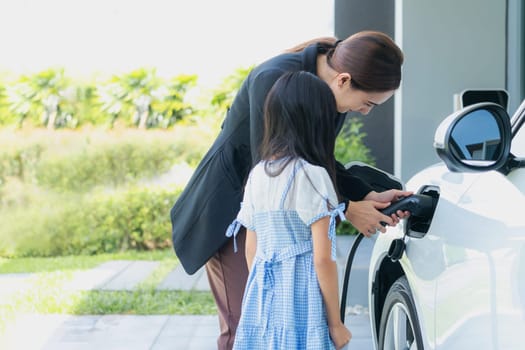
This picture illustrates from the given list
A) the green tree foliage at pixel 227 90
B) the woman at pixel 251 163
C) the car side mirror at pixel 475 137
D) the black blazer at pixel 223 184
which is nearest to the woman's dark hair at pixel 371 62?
the woman at pixel 251 163

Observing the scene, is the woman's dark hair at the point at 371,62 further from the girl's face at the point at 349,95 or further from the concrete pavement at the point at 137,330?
the concrete pavement at the point at 137,330

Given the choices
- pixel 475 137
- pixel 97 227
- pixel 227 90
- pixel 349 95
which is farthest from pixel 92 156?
pixel 475 137

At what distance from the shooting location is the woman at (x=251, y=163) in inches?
102

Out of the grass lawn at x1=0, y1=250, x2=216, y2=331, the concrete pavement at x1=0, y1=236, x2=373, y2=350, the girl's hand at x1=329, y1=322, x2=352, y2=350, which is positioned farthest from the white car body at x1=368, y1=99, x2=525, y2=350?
the grass lawn at x1=0, y1=250, x2=216, y2=331

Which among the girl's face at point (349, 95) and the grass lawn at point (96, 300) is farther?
the grass lawn at point (96, 300)

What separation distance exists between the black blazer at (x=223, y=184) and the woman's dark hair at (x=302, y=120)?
24cm

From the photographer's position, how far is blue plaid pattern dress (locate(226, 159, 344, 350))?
241 centimetres

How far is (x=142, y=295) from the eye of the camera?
6473 mm

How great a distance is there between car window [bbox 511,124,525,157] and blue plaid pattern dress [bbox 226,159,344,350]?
0.51m

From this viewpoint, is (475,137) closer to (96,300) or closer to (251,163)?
(251,163)

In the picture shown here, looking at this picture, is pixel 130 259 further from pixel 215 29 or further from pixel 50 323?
pixel 215 29

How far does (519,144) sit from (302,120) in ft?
2.03

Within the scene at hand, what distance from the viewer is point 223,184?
290cm

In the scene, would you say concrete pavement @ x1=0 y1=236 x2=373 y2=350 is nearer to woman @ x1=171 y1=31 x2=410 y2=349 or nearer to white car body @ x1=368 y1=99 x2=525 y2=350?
woman @ x1=171 y1=31 x2=410 y2=349
